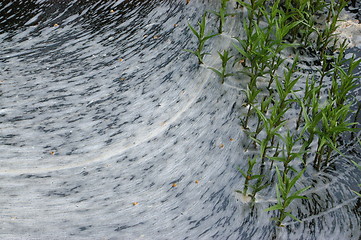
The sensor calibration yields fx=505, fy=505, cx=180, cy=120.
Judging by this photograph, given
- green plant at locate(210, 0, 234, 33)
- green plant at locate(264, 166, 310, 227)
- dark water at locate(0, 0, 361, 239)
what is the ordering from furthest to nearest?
green plant at locate(210, 0, 234, 33)
dark water at locate(0, 0, 361, 239)
green plant at locate(264, 166, 310, 227)

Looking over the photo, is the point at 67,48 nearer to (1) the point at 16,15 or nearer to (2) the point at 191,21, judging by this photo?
(1) the point at 16,15

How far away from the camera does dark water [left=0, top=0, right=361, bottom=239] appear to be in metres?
2.31

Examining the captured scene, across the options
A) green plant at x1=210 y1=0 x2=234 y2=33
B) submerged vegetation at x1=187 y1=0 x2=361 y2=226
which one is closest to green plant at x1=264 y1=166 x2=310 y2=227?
submerged vegetation at x1=187 y1=0 x2=361 y2=226

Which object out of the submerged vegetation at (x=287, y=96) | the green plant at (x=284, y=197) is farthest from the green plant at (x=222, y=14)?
the green plant at (x=284, y=197)

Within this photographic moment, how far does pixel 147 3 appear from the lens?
359 cm

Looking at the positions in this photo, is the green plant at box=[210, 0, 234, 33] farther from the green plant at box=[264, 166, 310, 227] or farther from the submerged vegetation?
the green plant at box=[264, 166, 310, 227]

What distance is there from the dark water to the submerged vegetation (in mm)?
86

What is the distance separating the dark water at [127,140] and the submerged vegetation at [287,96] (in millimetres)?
86

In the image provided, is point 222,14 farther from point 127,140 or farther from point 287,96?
point 127,140

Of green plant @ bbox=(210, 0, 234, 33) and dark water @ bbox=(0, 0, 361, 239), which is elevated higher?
green plant @ bbox=(210, 0, 234, 33)

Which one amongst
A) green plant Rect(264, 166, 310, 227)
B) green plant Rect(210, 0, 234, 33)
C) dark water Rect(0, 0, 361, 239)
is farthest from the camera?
green plant Rect(210, 0, 234, 33)

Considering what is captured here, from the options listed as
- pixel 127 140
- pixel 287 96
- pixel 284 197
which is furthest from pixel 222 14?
pixel 284 197

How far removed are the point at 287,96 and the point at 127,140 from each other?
94 centimetres

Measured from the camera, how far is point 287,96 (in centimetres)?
287
